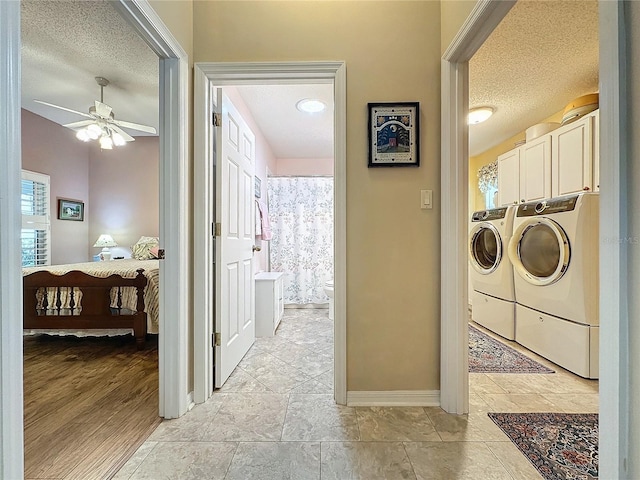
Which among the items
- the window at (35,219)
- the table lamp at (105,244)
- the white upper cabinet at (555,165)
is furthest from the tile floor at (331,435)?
the window at (35,219)

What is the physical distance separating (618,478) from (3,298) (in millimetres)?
1494

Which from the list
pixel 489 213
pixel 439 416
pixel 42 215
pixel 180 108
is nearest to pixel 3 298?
pixel 180 108

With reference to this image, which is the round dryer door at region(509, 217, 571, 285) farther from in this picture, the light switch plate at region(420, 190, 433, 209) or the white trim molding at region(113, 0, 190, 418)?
the white trim molding at region(113, 0, 190, 418)

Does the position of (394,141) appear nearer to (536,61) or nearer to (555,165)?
(536,61)

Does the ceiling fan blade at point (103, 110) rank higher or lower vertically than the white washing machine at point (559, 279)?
higher

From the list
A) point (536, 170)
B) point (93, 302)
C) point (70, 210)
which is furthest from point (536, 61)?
point (70, 210)

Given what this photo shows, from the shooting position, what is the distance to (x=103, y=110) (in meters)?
3.03

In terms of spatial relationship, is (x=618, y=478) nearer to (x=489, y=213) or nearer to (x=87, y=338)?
(x=489, y=213)

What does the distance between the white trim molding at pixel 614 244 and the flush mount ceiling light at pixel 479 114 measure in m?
2.61

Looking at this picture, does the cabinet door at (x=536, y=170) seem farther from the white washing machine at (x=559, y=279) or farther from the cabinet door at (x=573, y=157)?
the white washing machine at (x=559, y=279)

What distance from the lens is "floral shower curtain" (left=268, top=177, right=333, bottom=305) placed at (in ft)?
14.1

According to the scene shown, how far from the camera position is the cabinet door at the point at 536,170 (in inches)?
103

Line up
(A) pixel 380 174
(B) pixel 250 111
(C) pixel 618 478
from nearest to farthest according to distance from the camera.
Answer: (C) pixel 618 478, (A) pixel 380 174, (B) pixel 250 111

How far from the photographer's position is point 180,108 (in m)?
1.58
